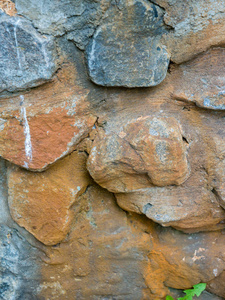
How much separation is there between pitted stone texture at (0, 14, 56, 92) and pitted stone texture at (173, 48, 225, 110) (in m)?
0.56

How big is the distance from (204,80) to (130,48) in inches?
14.3

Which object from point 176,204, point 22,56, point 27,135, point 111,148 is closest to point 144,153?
point 111,148

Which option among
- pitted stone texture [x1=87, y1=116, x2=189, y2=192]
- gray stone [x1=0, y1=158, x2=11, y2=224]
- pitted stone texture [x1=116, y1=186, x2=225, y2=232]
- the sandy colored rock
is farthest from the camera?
gray stone [x1=0, y1=158, x2=11, y2=224]

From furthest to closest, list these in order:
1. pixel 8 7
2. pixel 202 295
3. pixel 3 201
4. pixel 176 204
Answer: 1. pixel 202 295
2. pixel 3 201
3. pixel 176 204
4. pixel 8 7

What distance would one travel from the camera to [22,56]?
1.14 m

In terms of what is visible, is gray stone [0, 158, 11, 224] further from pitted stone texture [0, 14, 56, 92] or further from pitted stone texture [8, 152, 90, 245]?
pitted stone texture [0, 14, 56, 92]

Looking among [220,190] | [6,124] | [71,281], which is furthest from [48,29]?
[71,281]

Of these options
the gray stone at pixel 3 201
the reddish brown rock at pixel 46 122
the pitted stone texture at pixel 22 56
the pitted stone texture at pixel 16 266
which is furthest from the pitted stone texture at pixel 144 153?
the pitted stone texture at pixel 16 266

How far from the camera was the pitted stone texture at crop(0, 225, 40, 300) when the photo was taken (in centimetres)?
158

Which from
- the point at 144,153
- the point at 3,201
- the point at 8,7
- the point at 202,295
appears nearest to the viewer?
the point at 8,7

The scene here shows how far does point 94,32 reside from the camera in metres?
1.15

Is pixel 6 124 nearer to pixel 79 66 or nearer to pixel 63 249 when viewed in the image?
pixel 79 66

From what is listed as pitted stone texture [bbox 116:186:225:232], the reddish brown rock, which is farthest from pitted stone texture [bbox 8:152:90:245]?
pitted stone texture [bbox 116:186:225:232]

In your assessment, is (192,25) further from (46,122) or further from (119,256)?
(119,256)
